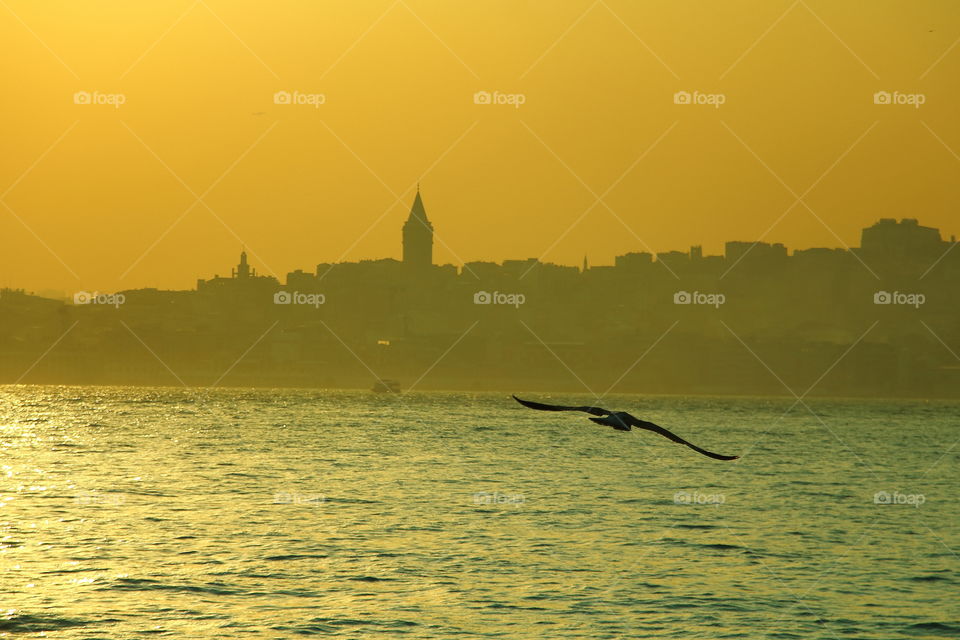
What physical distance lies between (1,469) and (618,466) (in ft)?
158

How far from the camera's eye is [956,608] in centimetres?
4091

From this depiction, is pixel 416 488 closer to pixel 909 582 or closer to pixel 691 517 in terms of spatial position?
pixel 691 517

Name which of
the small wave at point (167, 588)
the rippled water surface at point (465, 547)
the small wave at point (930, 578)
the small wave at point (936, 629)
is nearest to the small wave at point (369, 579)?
the rippled water surface at point (465, 547)

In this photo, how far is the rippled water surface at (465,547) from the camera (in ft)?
122

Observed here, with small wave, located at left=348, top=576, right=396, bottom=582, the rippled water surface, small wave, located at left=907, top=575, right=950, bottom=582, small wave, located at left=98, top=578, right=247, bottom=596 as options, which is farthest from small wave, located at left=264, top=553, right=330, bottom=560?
small wave, located at left=907, top=575, right=950, bottom=582

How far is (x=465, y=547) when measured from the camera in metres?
50.1

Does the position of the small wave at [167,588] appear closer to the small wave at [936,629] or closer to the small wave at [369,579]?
the small wave at [369,579]

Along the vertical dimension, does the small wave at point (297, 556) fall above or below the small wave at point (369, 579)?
above

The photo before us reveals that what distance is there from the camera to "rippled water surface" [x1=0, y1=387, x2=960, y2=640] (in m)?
37.2

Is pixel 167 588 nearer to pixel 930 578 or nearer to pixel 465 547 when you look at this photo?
pixel 465 547

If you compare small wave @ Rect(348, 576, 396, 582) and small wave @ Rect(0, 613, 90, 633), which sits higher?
small wave @ Rect(348, 576, 396, 582)

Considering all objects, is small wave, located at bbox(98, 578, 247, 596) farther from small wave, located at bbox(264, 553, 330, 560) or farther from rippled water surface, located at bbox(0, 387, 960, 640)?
small wave, located at bbox(264, 553, 330, 560)

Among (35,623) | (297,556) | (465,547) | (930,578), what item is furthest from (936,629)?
(35,623)

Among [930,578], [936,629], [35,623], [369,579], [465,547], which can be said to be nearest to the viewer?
[35,623]
